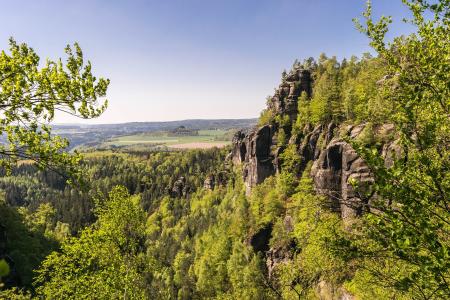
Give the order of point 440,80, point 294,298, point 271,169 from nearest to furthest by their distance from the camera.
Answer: point 440,80, point 294,298, point 271,169

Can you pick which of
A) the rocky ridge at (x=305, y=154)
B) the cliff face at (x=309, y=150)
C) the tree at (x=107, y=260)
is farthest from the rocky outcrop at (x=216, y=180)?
the tree at (x=107, y=260)

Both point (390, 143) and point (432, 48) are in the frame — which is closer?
point (432, 48)

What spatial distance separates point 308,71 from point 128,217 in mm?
105976

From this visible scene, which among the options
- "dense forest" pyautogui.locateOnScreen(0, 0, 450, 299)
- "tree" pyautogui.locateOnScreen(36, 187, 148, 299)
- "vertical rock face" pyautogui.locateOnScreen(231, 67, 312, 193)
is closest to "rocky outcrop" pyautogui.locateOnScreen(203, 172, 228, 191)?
"dense forest" pyautogui.locateOnScreen(0, 0, 450, 299)

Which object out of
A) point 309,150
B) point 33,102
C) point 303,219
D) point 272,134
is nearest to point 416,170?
point 33,102

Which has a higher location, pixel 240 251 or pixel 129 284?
pixel 129 284

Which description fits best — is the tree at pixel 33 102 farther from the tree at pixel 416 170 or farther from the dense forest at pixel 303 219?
the tree at pixel 416 170

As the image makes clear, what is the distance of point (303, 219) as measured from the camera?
72000mm

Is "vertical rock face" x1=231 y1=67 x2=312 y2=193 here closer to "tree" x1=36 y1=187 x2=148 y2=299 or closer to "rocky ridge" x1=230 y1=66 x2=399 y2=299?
"rocky ridge" x1=230 y1=66 x2=399 y2=299

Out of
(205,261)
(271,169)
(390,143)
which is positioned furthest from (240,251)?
(390,143)

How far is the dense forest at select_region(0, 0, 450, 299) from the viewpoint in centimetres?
959

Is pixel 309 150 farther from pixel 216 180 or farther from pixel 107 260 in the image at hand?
pixel 216 180

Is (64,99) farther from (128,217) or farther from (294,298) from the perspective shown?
(294,298)

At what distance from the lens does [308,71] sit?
4665 inches
